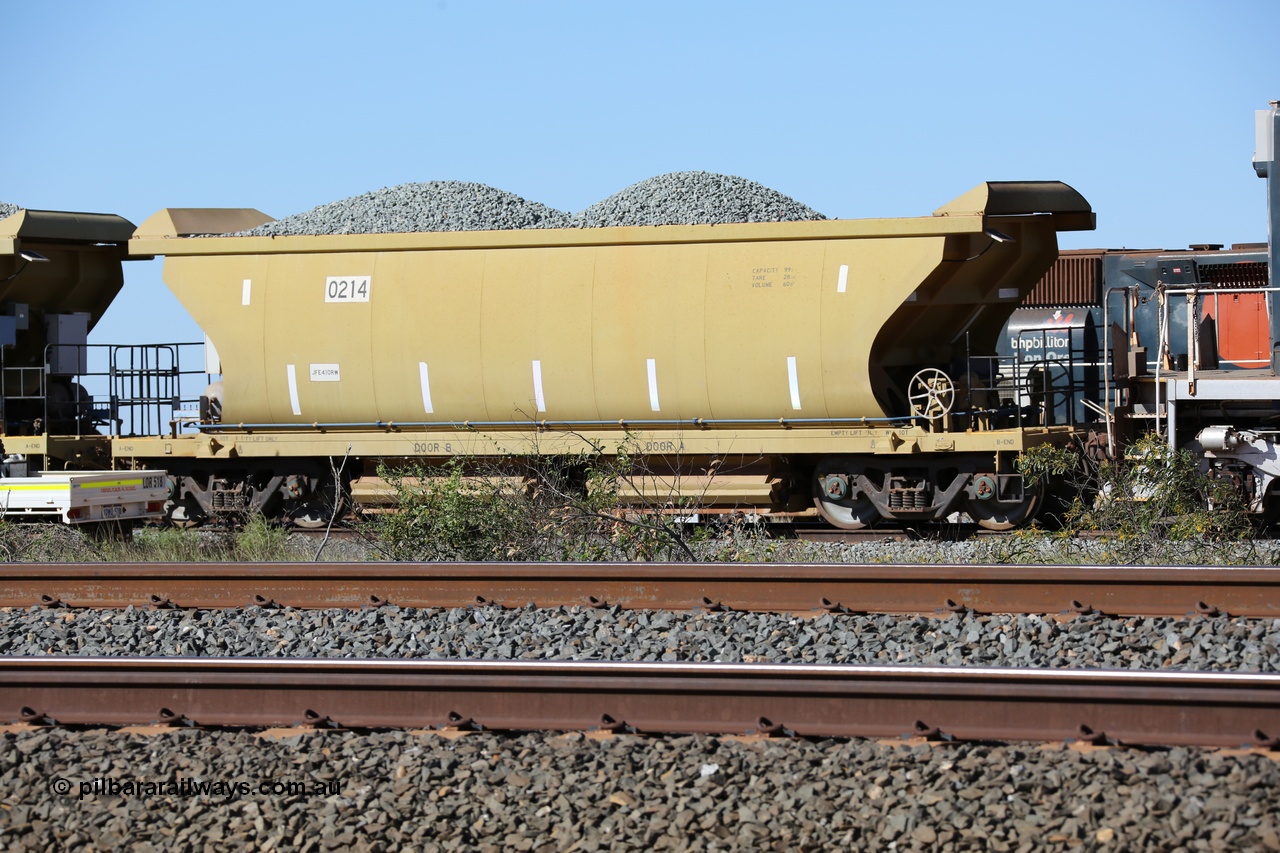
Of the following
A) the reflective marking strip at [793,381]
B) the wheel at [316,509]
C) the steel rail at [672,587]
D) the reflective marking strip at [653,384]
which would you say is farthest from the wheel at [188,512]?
the reflective marking strip at [793,381]

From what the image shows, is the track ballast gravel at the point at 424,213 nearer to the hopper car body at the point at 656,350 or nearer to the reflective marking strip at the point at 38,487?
the hopper car body at the point at 656,350

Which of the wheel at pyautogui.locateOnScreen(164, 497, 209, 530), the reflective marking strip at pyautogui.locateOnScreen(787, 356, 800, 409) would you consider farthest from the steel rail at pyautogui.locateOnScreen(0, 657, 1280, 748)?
the wheel at pyautogui.locateOnScreen(164, 497, 209, 530)

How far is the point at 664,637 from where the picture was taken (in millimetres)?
6824

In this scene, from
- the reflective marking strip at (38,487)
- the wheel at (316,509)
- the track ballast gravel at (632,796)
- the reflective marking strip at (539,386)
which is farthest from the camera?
the wheel at (316,509)

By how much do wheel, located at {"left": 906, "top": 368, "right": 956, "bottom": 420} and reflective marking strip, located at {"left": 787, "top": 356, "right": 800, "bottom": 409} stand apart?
41.5 inches

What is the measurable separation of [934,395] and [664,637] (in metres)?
→ 6.01

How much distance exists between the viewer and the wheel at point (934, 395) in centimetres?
1200

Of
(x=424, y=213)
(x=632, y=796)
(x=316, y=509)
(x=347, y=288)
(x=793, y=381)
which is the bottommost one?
(x=632, y=796)

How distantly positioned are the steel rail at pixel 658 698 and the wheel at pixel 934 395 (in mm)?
6819

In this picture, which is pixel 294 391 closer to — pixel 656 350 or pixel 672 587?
pixel 656 350

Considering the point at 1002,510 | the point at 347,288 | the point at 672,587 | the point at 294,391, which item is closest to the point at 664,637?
the point at 672,587

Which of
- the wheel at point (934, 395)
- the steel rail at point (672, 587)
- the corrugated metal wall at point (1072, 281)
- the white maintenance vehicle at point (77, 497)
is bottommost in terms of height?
the steel rail at point (672, 587)

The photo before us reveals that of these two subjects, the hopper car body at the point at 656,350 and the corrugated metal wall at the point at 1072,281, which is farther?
the corrugated metal wall at the point at 1072,281

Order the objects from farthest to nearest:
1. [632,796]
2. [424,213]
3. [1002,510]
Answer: [424,213], [1002,510], [632,796]
